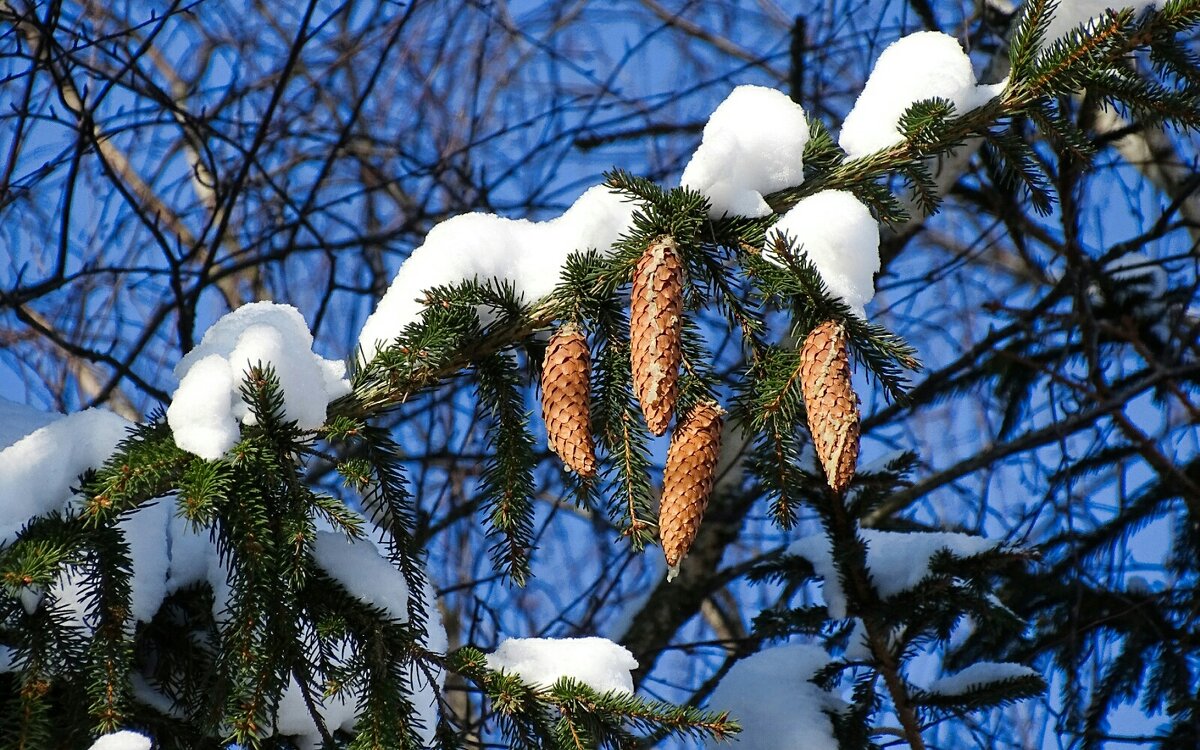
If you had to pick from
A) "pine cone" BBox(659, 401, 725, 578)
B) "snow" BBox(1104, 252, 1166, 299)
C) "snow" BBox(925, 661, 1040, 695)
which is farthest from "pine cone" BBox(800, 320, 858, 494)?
"snow" BBox(1104, 252, 1166, 299)

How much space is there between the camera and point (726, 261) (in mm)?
1367

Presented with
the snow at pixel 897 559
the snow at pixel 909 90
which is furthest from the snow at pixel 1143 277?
the snow at pixel 909 90

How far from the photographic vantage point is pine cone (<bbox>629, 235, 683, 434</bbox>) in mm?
1149

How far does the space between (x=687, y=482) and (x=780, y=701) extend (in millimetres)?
1074

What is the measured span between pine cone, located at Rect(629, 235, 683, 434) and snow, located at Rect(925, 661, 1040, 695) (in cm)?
126

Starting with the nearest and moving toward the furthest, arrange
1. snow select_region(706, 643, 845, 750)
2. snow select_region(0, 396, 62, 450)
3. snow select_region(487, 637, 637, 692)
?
snow select_region(487, 637, 637, 692), snow select_region(0, 396, 62, 450), snow select_region(706, 643, 845, 750)

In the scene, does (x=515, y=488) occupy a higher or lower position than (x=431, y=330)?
lower

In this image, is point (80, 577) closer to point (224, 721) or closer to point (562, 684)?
point (224, 721)

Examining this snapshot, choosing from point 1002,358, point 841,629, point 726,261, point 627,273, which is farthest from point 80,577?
point 1002,358

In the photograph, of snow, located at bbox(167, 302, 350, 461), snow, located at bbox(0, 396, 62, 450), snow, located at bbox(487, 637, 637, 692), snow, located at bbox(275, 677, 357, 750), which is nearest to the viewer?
snow, located at bbox(167, 302, 350, 461)

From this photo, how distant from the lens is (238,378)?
128 cm

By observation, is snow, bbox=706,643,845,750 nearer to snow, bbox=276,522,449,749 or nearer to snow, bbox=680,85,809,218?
snow, bbox=276,522,449,749

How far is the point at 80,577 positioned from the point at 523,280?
0.70m

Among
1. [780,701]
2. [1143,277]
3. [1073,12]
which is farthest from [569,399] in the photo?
[1143,277]
